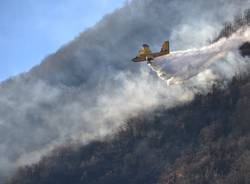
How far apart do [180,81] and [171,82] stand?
7970 millimetres

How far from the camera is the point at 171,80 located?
198625 millimetres

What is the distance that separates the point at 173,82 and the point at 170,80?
5.08m

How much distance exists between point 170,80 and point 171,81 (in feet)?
10.7

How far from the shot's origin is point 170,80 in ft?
649

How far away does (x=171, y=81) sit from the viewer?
639ft

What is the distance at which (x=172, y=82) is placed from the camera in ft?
631

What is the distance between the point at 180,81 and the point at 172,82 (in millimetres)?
7261

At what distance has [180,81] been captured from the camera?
19888cm

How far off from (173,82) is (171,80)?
19.0ft

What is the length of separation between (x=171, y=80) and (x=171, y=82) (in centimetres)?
705

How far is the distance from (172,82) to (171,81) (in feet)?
7.88
